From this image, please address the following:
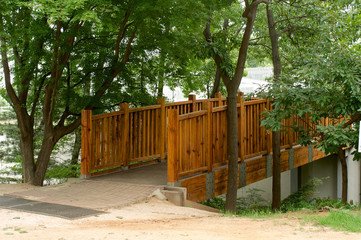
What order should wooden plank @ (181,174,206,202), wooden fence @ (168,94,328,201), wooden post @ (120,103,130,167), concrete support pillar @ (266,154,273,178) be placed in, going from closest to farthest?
wooden fence @ (168,94,328,201), wooden plank @ (181,174,206,202), wooden post @ (120,103,130,167), concrete support pillar @ (266,154,273,178)

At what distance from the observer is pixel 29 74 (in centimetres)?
1220

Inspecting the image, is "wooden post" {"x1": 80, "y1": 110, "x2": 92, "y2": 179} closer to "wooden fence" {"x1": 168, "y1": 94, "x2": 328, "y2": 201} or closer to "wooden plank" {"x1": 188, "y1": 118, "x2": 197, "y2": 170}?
"wooden fence" {"x1": 168, "y1": 94, "x2": 328, "y2": 201}

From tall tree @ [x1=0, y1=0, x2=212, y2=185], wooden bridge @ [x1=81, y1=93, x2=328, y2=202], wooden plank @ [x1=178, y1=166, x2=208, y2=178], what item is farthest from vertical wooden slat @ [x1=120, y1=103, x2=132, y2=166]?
wooden plank @ [x1=178, y1=166, x2=208, y2=178]

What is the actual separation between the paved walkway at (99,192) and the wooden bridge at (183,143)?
52cm

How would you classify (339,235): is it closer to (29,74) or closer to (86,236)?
(86,236)

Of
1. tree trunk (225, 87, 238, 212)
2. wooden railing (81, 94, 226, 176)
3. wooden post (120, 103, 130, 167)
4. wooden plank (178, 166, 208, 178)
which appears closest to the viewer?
wooden plank (178, 166, 208, 178)

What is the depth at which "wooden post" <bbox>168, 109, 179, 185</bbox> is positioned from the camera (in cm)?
931

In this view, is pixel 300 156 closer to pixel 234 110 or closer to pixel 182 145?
pixel 234 110

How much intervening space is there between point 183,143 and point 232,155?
1.53 metres

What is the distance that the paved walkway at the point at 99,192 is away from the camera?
321 inches

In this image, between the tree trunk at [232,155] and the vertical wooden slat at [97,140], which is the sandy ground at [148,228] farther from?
the tree trunk at [232,155]

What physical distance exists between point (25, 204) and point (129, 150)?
156 inches

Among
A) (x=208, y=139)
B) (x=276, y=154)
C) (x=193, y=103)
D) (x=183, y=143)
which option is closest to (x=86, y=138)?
(x=183, y=143)

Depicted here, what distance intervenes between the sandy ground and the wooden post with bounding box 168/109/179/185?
174cm
